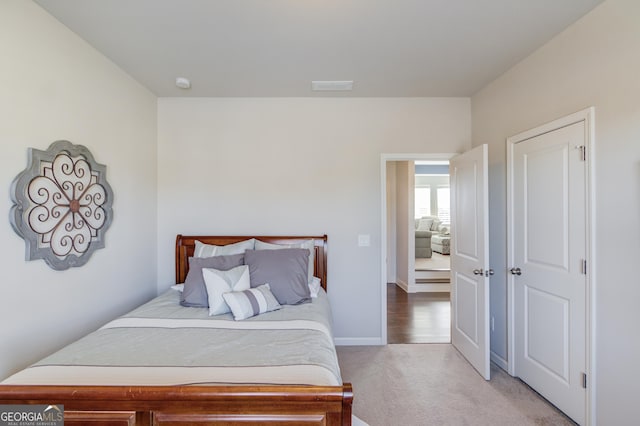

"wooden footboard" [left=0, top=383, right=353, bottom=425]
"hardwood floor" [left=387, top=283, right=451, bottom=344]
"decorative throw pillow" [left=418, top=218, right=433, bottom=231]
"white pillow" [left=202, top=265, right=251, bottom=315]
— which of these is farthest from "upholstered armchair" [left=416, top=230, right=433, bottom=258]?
"wooden footboard" [left=0, top=383, right=353, bottom=425]

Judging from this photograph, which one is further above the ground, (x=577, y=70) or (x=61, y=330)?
(x=577, y=70)

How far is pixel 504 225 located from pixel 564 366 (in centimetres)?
115

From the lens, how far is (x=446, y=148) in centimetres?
326

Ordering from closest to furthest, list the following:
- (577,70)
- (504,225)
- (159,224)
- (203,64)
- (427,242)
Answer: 1. (577,70)
2. (203,64)
3. (504,225)
4. (159,224)
5. (427,242)

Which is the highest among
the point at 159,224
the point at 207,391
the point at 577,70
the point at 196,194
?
the point at 577,70

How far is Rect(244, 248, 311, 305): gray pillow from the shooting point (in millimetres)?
2385

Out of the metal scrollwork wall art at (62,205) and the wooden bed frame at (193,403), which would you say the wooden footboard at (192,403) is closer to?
the wooden bed frame at (193,403)

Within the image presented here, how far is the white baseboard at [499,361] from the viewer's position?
2655 millimetres

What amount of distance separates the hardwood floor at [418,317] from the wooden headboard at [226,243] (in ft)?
3.82

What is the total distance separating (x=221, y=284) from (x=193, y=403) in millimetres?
1156

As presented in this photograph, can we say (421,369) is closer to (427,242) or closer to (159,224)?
(159,224)

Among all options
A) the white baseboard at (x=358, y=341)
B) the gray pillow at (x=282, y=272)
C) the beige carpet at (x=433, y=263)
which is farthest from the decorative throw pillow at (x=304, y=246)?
the beige carpet at (x=433, y=263)

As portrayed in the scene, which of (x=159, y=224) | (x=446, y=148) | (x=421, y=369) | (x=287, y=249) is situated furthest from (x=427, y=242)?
(x=159, y=224)

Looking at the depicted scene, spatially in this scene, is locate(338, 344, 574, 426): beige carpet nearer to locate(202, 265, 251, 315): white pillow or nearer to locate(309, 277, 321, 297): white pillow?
locate(309, 277, 321, 297): white pillow
